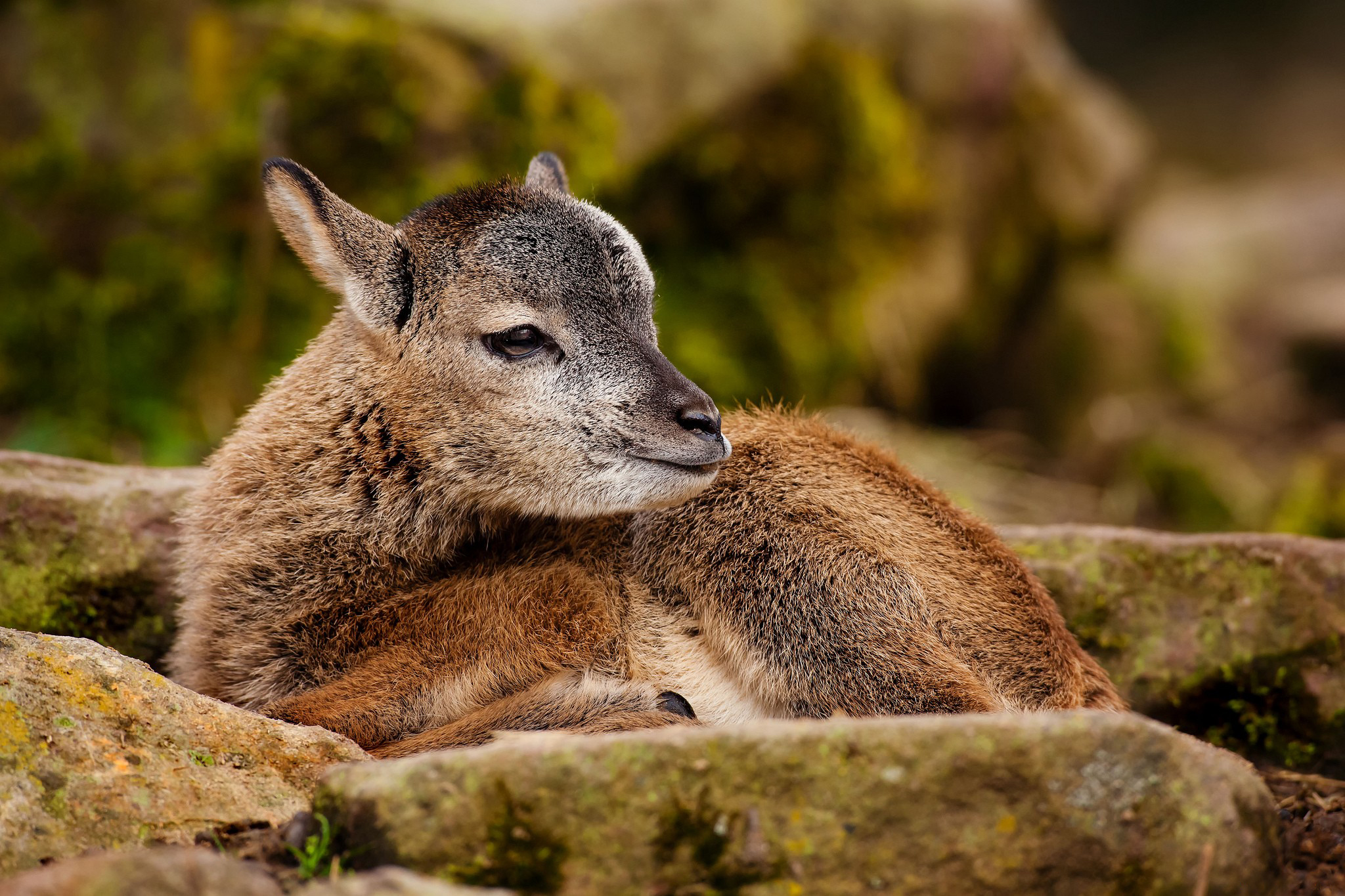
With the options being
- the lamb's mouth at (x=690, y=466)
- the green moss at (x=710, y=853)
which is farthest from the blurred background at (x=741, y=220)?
the green moss at (x=710, y=853)

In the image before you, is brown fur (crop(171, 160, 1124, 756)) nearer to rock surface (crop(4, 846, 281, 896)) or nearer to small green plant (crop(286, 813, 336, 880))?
small green plant (crop(286, 813, 336, 880))

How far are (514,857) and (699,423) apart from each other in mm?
2291

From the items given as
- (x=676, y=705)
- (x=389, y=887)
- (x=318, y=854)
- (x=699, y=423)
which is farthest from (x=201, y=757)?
(x=699, y=423)

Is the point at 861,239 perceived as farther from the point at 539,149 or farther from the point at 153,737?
the point at 153,737

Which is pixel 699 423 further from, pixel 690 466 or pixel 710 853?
pixel 710 853

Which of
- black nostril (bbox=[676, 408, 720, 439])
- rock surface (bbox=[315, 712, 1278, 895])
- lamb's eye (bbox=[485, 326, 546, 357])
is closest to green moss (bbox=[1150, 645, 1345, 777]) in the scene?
rock surface (bbox=[315, 712, 1278, 895])

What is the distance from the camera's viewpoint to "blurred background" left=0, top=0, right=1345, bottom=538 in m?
10.5

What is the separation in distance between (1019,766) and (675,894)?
1.19 metres

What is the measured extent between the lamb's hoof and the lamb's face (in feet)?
2.85

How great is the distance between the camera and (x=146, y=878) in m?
3.28

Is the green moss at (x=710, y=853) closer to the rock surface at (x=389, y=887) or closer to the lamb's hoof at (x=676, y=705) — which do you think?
the rock surface at (x=389, y=887)

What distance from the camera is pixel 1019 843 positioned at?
3.85 metres

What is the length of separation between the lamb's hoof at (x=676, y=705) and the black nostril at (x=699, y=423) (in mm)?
1167

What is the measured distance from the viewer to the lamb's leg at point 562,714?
16.0 feet
